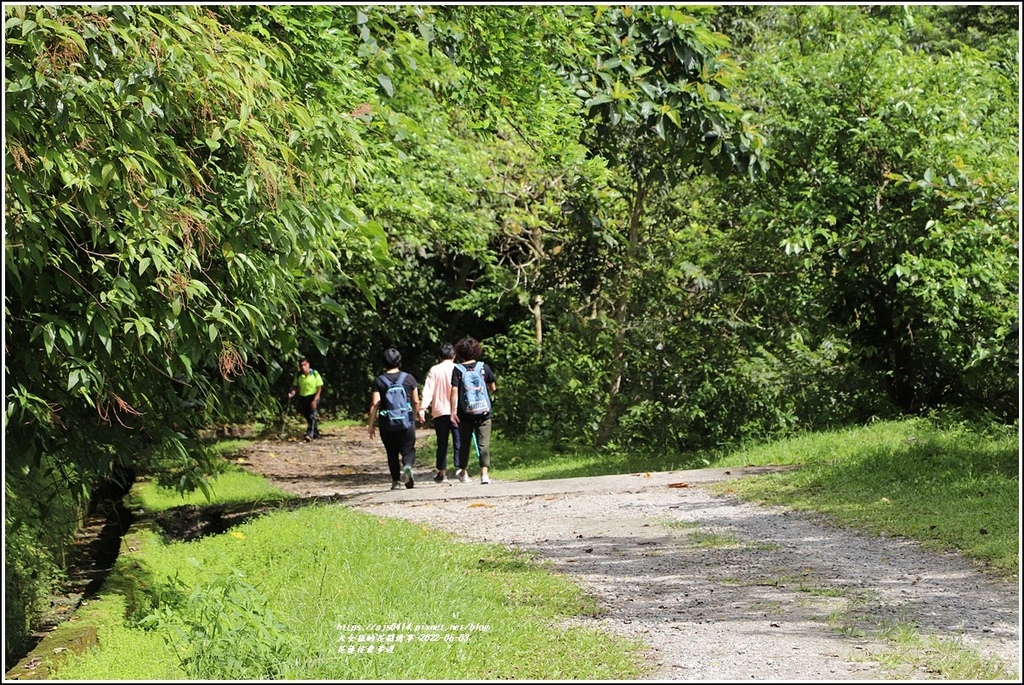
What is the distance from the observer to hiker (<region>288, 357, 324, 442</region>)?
2375cm

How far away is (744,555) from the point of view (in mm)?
8172

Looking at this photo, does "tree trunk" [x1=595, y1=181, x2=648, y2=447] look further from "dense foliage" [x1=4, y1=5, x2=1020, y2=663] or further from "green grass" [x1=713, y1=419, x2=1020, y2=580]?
"green grass" [x1=713, y1=419, x2=1020, y2=580]

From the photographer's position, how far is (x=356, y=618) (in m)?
6.50

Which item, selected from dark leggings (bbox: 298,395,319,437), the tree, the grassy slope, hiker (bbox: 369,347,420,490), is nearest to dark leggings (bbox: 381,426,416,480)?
hiker (bbox: 369,347,420,490)

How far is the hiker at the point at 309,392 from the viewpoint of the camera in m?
23.8

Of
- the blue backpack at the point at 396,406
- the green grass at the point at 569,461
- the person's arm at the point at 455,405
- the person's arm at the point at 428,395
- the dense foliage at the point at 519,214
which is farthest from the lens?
the green grass at the point at 569,461

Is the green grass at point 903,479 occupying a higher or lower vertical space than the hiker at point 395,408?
lower

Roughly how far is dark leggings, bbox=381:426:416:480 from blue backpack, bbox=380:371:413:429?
0.34ft

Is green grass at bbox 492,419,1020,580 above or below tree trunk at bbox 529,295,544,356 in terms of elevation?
below

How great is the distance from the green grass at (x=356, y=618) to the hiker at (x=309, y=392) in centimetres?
1419

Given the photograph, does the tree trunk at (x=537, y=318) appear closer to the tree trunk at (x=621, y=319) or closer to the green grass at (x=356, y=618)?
the tree trunk at (x=621, y=319)

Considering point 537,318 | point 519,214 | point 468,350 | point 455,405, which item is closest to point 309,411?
point 537,318

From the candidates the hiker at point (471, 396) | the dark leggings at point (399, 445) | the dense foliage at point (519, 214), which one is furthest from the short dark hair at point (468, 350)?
the dense foliage at point (519, 214)

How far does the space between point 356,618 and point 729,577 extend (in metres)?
2.47
